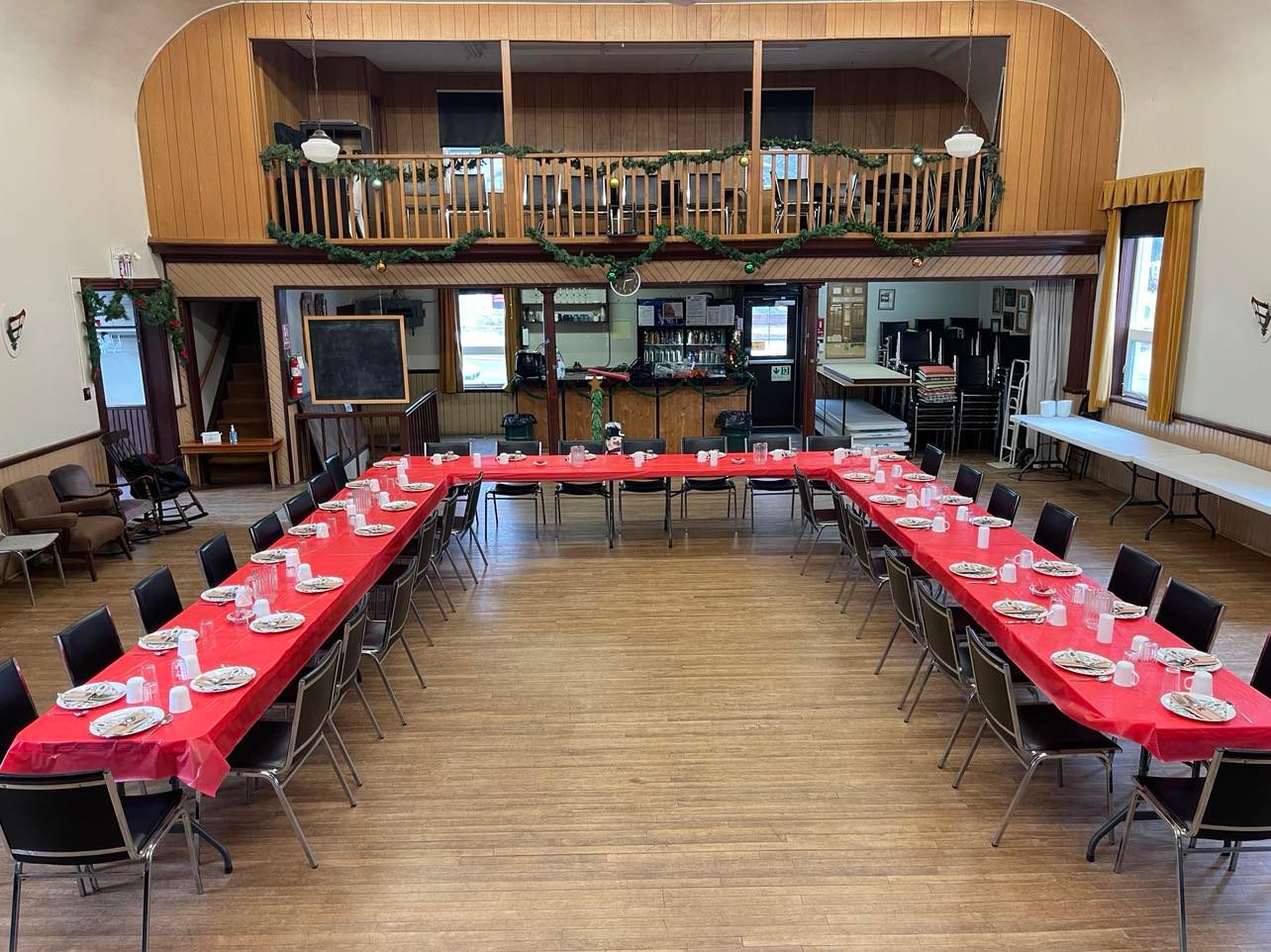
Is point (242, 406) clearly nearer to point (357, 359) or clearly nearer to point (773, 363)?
point (357, 359)

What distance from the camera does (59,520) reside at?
30.4ft

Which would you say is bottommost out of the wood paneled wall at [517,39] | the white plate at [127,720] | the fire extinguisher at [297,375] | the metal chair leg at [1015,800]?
the metal chair leg at [1015,800]

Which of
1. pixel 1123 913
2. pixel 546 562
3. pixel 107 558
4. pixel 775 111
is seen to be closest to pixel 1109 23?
pixel 775 111

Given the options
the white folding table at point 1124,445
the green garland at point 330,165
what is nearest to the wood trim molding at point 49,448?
the green garland at point 330,165

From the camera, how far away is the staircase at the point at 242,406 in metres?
13.5

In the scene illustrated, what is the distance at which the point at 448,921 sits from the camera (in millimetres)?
4461

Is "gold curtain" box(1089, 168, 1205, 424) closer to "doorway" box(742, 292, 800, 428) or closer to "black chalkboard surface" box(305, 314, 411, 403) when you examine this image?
"doorway" box(742, 292, 800, 428)

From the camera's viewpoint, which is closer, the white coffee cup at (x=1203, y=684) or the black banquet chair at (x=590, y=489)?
the white coffee cup at (x=1203, y=684)

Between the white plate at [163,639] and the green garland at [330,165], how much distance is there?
324 inches

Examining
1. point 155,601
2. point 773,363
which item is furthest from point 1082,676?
point 773,363

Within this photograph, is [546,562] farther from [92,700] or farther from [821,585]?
[92,700]

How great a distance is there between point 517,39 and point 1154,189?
8.10 m

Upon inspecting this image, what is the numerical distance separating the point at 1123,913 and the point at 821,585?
15.1 feet

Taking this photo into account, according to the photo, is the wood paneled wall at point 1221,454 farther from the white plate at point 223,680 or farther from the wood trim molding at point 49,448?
the wood trim molding at point 49,448
